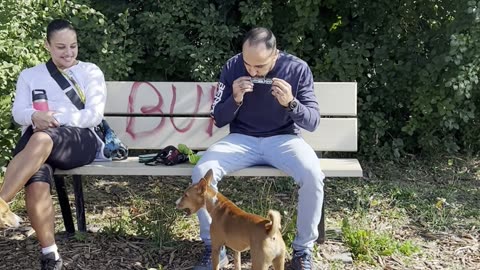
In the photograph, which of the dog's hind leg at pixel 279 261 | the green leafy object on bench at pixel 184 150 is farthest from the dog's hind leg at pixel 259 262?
the green leafy object on bench at pixel 184 150

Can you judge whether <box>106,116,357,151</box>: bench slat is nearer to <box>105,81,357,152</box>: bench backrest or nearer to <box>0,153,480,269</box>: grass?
<box>105,81,357,152</box>: bench backrest

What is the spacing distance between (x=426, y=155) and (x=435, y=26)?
1240 millimetres

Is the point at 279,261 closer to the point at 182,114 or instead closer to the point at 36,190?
the point at 36,190

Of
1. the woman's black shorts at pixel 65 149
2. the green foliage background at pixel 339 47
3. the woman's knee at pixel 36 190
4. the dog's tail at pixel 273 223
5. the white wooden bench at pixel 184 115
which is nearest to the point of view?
the dog's tail at pixel 273 223

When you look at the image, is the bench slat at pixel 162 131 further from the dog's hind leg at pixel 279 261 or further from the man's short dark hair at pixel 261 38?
the dog's hind leg at pixel 279 261

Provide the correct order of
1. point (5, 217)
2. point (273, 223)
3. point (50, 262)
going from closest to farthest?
point (273, 223) → point (5, 217) → point (50, 262)

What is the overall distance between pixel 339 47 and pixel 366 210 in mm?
1821

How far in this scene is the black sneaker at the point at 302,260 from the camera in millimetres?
4223

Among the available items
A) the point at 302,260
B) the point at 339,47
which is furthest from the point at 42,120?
the point at 339,47

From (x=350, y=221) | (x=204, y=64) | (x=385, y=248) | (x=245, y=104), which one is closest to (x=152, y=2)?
(x=204, y=64)

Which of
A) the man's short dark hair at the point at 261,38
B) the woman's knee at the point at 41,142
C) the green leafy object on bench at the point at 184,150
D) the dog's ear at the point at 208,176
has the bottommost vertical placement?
the dog's ear at the point at 208,176

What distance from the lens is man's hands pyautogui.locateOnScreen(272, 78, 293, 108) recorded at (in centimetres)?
427

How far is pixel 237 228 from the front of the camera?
3914mm

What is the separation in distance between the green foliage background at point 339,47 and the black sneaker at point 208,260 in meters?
2.15
